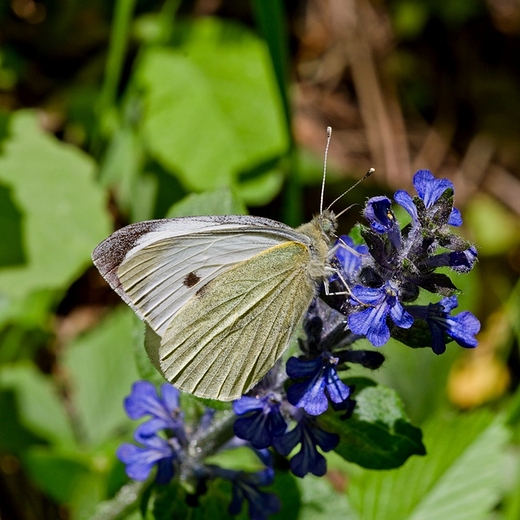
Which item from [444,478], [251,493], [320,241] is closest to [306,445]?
[251,493]

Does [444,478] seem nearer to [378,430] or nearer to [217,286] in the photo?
[378,430]

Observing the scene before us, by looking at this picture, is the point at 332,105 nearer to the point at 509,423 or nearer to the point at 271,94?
the point at 271,94

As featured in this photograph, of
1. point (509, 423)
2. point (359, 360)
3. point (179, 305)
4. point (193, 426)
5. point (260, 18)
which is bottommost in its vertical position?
point (509, 423)

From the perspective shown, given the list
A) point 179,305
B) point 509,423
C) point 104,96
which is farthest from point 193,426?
point 104,96

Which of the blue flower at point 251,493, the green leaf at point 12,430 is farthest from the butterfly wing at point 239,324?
the green leaf at point 12,430

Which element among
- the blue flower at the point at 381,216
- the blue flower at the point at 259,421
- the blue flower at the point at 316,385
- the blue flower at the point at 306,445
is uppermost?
the blue flower at the point at 381,216

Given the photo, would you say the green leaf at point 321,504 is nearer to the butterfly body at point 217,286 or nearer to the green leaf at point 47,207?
the butterfly body at point 217,286

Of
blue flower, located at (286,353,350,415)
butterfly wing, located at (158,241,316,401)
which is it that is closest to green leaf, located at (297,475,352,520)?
butterfly wing, located at (158,241,316,401)
